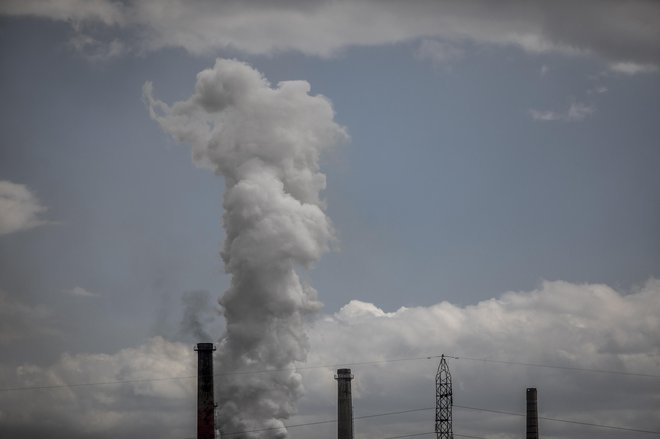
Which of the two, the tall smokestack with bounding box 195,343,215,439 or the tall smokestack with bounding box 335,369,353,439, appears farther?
the tall smokestack with bounding box 335,369,353,439

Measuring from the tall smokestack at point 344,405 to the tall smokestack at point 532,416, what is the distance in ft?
58.3

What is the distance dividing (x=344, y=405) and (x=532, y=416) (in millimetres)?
18791

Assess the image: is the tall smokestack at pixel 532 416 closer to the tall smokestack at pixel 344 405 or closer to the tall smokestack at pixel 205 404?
the tall smokestack at pixel 344 405

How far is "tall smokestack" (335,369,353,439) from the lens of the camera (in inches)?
4483

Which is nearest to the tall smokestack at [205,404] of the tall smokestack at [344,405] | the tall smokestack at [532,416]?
the tall smokestack at [344,405]

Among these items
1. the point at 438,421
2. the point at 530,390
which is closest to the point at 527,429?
the point at 530,390

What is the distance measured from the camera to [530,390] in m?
118

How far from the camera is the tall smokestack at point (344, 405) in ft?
374

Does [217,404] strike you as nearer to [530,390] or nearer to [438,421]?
[438,421]

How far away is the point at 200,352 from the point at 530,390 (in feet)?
110

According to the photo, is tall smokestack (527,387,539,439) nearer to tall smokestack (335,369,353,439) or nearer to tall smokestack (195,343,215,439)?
tall smokestack (335,369,353,439)

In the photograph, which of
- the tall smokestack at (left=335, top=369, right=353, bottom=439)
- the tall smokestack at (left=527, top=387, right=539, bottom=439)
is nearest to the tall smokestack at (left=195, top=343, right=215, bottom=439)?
the tall smokestack at (left=335, top=369, right=353, bottom=439)

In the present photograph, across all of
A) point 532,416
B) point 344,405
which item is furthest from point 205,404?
point 532,416

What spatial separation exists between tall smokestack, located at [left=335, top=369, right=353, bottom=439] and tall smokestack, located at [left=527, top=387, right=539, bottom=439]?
17.8 meters
